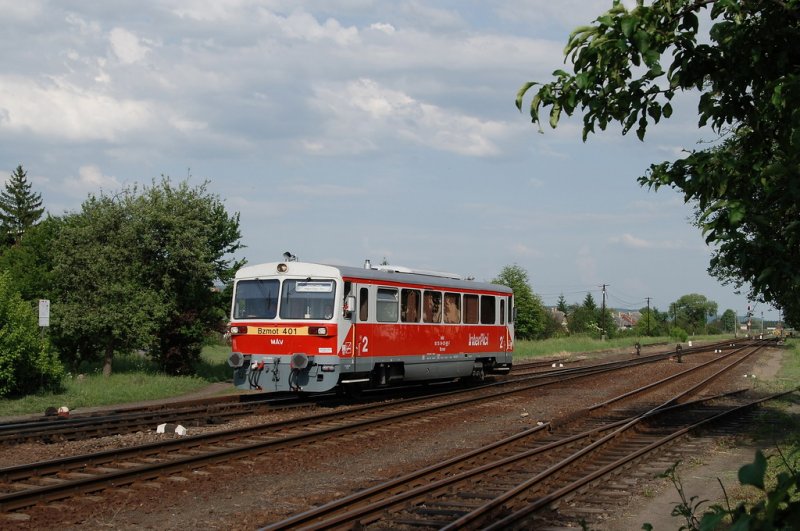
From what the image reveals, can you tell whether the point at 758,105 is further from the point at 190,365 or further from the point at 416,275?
the point at 190,365

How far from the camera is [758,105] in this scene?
21.1 feet

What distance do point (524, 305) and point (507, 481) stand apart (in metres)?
75.4

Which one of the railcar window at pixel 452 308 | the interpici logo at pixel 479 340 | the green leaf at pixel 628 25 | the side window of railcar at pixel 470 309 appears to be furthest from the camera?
the interpici logo at pixel 479 340

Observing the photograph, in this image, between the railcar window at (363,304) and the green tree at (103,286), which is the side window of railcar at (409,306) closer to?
the railcar window at (363,304)

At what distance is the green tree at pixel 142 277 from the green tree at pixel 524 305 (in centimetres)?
5663

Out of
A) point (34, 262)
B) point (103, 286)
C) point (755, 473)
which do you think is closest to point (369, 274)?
point (103, 286)

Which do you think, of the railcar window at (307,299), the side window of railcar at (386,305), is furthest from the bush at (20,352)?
the side window of railcar at (386,305)

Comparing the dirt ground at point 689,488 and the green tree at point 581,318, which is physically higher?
the green tree at point 581,318

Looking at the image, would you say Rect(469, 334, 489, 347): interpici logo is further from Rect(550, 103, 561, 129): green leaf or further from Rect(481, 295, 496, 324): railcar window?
Rect(550, 103, 561, 129): green leaf

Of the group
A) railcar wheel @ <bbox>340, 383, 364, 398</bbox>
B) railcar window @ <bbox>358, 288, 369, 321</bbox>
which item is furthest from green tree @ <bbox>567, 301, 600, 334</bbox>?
railcar window @ <bbox>358, 288, 369, 321</bbox>

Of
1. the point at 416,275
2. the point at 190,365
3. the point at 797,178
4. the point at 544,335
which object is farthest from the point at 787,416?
the point at 544,335

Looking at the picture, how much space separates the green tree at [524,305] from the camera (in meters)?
84.1

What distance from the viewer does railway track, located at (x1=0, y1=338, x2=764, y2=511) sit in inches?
350

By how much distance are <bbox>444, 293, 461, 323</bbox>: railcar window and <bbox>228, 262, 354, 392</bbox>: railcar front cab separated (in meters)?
4.17
